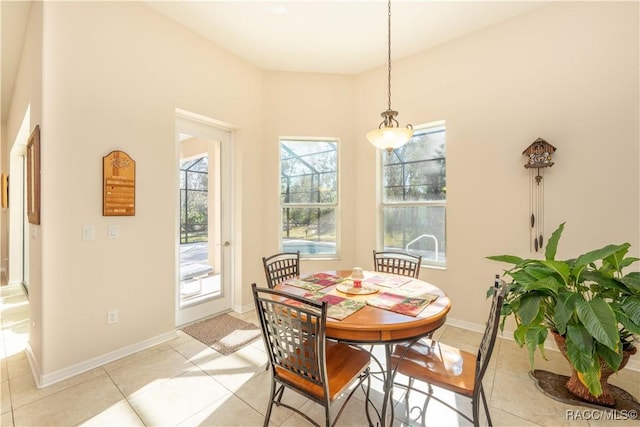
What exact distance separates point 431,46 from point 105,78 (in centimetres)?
340

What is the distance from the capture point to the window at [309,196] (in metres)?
4.02

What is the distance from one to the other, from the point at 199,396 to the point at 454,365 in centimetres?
175

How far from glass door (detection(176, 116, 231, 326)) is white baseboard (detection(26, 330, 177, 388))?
412mm

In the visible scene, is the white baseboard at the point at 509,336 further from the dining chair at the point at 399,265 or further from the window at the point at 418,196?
the dining chair at the point at 399,265

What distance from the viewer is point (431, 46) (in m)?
3.40

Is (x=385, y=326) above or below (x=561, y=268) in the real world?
below

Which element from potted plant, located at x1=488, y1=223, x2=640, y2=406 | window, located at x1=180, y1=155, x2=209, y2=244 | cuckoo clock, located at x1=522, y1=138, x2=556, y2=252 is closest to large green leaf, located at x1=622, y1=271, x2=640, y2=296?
potted plant, located at x1=488, y1=223, x2=640, y2=406

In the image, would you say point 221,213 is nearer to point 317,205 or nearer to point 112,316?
point 317,205

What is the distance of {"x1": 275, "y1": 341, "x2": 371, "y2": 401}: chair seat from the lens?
A: 150cm

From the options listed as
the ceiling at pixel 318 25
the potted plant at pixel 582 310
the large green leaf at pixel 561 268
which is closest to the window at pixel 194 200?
the ceiling at pixel 318 25

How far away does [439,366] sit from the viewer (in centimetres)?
170

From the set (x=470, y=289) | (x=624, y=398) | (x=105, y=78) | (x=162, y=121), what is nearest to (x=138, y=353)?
(x=162, y=121)

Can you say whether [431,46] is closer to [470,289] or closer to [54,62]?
[470,289]

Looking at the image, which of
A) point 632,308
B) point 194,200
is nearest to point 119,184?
point 194,200
